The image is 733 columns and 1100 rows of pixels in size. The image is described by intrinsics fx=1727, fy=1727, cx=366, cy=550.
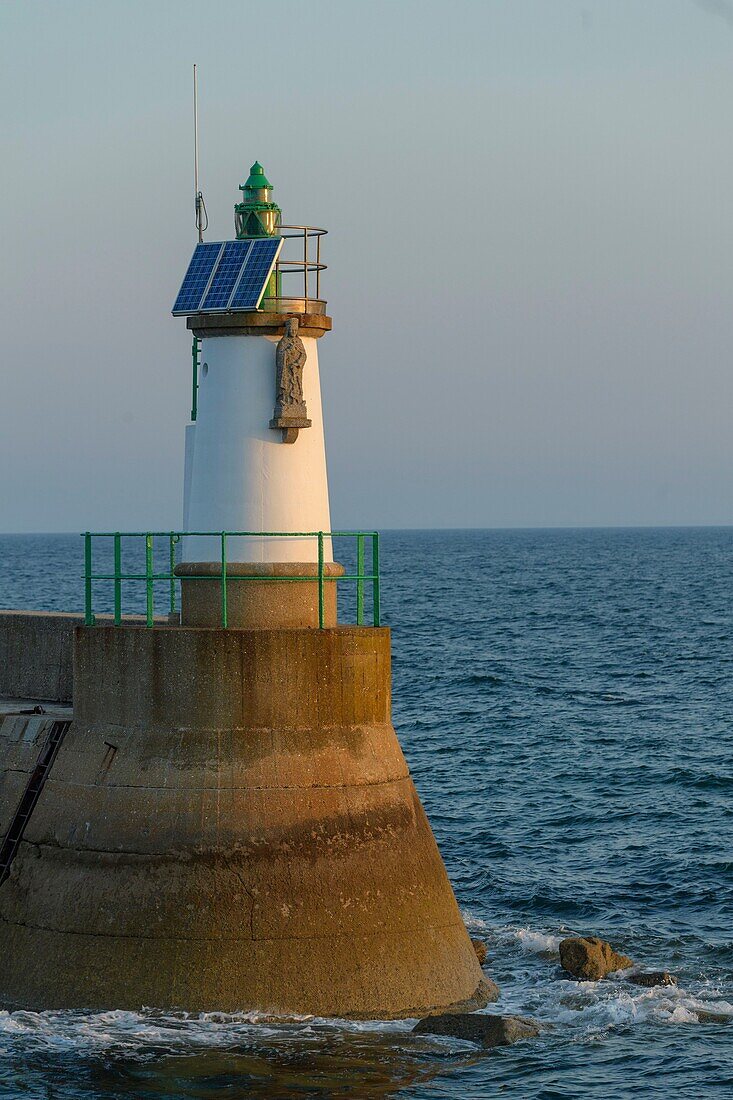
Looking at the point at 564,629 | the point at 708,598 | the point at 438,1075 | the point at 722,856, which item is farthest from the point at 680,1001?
the point at 708,598

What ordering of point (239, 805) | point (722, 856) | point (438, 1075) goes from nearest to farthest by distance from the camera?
point (438, 1075) → point (239, 805) → point (722, 856)

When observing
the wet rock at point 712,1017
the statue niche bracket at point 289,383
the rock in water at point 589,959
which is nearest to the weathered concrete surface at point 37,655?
the statue niche bracket at point 289,383

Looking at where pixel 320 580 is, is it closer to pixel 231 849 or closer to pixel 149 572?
pixel 149 572

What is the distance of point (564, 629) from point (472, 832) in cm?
4090

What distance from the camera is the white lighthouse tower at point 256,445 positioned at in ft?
60.6

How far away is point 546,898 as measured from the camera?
23.3 m

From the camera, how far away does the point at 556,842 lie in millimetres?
26750

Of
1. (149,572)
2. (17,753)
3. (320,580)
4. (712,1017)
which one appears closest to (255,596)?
(320,580)

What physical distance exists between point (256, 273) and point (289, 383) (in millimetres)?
1314

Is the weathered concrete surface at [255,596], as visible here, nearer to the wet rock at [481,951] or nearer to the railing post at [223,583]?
the railing post at [223,583]

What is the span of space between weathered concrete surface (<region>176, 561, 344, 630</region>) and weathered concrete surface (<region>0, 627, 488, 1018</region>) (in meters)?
0.77

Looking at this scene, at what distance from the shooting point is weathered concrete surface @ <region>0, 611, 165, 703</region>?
854 inches

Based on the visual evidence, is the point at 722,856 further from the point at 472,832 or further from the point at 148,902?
the point at 148,902

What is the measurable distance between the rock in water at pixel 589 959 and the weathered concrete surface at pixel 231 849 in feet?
5.85
